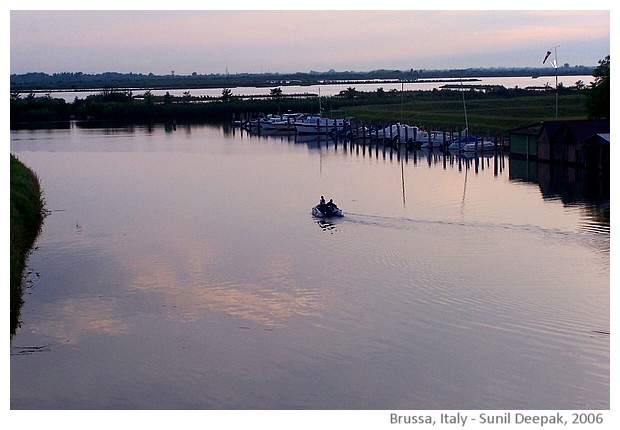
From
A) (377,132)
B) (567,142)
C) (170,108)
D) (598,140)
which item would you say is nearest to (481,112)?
(377,132)

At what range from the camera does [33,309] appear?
18.9 meters

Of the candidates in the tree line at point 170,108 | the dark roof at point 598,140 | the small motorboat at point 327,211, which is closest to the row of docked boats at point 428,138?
the dark roof at point 598,140

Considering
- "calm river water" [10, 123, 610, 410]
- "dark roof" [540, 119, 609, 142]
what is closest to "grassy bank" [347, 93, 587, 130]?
"dark roof" [540, 119, 609, 142]

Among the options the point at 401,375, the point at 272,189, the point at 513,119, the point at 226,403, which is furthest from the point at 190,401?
the point at 513,119

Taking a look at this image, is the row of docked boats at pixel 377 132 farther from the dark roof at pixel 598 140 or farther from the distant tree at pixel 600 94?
the dark roof at pixel 598 140

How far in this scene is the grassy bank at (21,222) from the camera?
18078 millimetres

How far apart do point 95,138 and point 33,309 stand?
46.4 m

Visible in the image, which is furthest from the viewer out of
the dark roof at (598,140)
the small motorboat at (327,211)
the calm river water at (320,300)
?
the dark roof at (598,140)

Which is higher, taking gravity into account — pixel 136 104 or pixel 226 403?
pixel 136 104

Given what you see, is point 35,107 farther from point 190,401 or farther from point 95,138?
point 190,401

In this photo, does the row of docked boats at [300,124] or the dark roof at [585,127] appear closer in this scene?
the dark roof at [585,127]

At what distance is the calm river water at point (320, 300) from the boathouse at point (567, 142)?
101 inches

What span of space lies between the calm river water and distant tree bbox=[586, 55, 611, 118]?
35.3 feet

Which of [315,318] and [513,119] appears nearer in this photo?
Result: [315,318]
